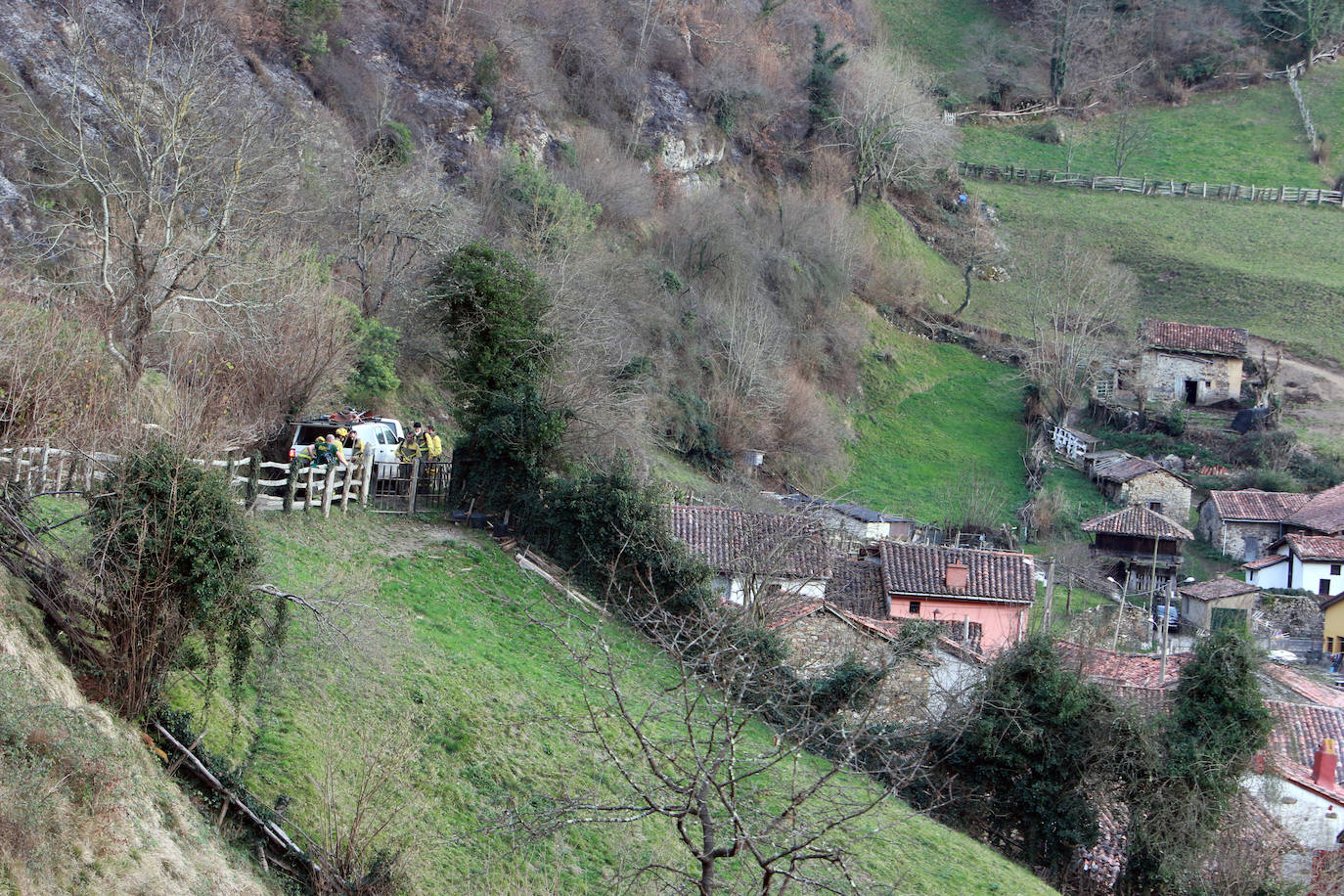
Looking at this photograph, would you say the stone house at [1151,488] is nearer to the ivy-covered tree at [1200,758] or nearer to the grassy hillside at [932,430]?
the grassy hillside at [932,430]

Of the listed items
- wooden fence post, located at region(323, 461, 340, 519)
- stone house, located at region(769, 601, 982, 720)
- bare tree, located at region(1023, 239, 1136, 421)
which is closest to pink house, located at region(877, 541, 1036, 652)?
stone house, located at region(769, 601, 982, 720)

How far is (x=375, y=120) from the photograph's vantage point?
3816cm

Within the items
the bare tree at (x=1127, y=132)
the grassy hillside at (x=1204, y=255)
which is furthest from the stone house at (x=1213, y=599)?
the bare tree at (x=1127, y=132)

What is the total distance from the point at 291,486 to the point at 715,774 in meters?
12.0

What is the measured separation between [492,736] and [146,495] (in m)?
5.28

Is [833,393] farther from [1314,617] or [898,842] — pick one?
[898,842]

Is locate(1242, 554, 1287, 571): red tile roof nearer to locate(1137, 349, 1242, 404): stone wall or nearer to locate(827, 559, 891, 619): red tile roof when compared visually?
locate(1137, 349, 1242, 404): stone wall

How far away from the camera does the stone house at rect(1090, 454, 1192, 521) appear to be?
40594 millimetres

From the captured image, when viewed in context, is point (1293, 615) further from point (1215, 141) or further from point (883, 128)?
point (1215, 141)

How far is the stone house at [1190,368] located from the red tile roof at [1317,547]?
11.3 m

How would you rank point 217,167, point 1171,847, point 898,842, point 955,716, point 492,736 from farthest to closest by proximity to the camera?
1. point 217,167
2. point 955,716
3. point 1171,847
4. point 898,842
5. point 492,736

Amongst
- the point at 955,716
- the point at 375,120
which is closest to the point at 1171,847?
the point at 955,716

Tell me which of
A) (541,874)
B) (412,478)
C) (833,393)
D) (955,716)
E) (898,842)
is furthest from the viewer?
(833,393)

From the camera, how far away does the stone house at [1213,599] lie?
34656mm
